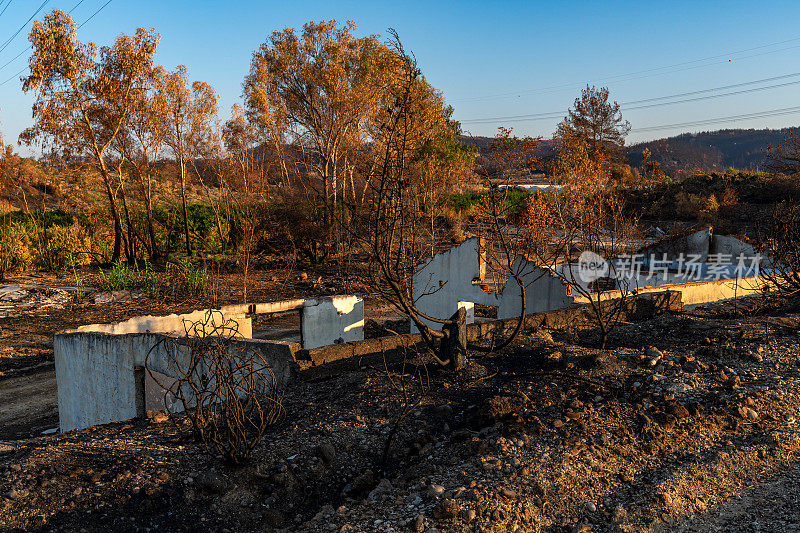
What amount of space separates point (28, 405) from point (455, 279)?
711 centimetres

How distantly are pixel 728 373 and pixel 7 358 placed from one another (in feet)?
37.1

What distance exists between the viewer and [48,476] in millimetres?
3467

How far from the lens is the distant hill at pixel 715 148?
260 feet

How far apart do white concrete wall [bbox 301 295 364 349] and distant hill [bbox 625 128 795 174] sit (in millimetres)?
76713

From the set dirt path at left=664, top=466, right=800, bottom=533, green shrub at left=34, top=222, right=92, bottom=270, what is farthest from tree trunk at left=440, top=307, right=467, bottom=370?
green shrub at left=34, top=222, right=92, bottom=270

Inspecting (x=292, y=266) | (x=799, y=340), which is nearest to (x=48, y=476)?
(x=799, y=340)

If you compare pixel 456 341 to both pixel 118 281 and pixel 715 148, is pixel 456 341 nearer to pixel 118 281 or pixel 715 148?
pixel 118 281

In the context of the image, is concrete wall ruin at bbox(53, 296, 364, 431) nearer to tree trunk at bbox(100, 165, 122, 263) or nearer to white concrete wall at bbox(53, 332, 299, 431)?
white concrete wall at bbox(53, 332, 299, 431)

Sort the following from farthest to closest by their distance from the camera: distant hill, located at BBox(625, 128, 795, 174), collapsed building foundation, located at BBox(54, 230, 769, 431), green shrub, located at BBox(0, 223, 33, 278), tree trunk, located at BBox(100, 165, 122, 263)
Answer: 1. distant hill, located at BBox(625, 128, 795, 174)
2. tree trunk, located at BBox(100, 165, 122, 263)
3. green shrub, located at BBox(0, 223, 33, 278)
4. collapsed building foundation, located at BBox(54, 230, 769, 431)

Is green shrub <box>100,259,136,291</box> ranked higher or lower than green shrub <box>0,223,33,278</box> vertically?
lower

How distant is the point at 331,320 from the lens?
9.08 metres

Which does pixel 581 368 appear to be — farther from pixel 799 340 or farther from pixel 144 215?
pixel 144 215

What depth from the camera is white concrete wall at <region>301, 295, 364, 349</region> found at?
8703mm

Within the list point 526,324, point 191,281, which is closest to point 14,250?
point 191,281
